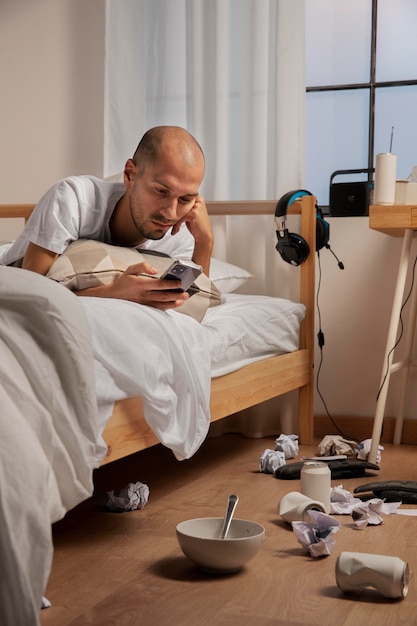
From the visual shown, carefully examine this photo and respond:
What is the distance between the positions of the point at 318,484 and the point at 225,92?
1.48m

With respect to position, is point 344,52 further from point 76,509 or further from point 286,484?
point 76,509

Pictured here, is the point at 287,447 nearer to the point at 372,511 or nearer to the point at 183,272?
the point at 372,511

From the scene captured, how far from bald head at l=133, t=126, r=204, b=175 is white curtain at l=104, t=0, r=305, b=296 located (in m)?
0.88

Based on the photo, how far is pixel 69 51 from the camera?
3.19 meters

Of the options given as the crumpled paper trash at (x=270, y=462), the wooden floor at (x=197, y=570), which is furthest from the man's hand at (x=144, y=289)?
the crumpled paper trash at (x=270, y=462)

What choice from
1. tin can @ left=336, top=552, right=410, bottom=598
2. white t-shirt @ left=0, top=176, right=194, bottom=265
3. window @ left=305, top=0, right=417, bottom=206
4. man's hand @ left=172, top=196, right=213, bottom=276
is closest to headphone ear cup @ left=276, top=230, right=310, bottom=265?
window @ left=305, top=0, right=417, bottom=206

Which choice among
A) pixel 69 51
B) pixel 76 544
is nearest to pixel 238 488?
pixel 76 544

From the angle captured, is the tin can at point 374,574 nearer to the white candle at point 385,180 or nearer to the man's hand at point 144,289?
the man's hand at point 144,289

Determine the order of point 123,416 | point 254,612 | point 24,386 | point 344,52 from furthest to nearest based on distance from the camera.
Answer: point 344,52 < point 123,416 < point 254,612 < point 24,386

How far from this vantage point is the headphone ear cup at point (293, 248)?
2699 mm

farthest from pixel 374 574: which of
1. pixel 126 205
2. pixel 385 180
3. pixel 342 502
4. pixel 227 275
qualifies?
pixel 227 275

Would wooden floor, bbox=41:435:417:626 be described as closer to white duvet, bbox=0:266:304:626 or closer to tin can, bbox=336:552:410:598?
tin can, bbox=336:552:410:598

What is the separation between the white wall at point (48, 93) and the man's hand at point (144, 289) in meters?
1.43

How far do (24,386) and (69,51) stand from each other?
228cm
